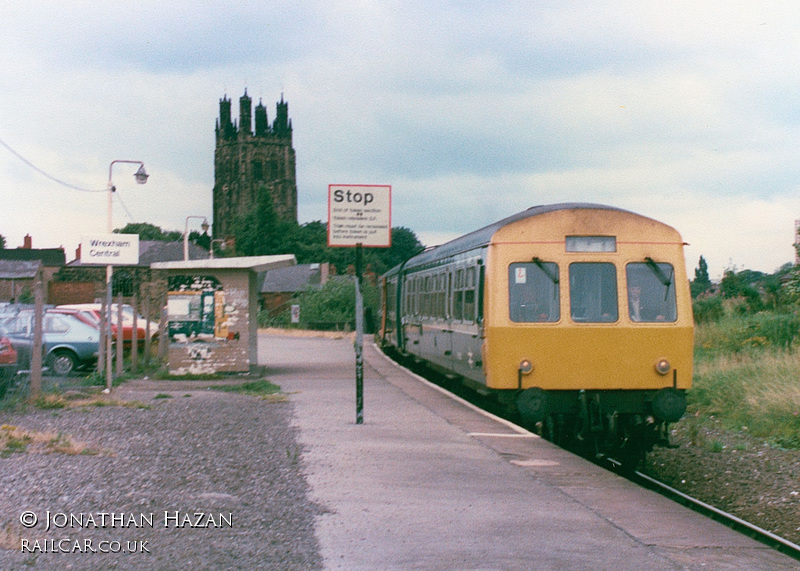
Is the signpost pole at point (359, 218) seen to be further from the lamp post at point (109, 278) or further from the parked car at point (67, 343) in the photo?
the parked car at point (67, 343)

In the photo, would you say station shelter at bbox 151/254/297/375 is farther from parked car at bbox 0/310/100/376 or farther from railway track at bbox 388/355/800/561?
railway track at bbox 388/355/800/561

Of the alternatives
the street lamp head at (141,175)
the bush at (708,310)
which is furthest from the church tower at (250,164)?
the bush at (708,310)

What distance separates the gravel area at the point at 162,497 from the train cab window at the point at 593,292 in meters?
3.64

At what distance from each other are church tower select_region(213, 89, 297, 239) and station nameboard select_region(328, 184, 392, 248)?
129440 millimetres

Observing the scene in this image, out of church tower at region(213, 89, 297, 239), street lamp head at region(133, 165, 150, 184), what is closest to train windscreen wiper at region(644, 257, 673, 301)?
street lamp head at region(133, 165, 150, 184)

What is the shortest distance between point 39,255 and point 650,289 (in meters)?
101

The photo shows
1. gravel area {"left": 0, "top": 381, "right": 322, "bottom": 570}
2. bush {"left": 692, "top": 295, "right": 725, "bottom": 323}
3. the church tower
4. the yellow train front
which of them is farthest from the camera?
the church tower

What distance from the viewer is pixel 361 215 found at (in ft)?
41.0

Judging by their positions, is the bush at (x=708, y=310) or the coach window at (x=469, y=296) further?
the bush at (x=708, y=310)

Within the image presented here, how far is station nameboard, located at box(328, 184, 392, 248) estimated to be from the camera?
12.4 metres

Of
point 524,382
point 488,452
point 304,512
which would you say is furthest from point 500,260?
point 304,512

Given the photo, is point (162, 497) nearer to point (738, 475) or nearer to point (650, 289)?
point (650, 289)

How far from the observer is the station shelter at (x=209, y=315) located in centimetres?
2058

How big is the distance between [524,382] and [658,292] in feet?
6.29
